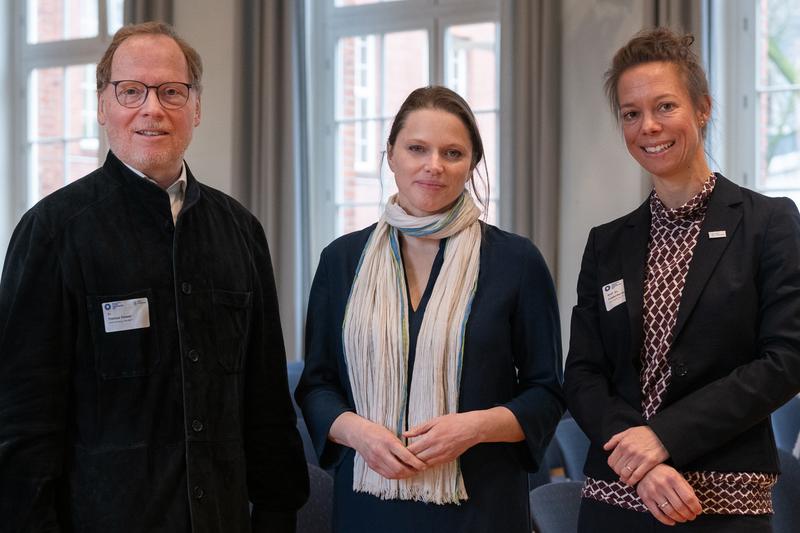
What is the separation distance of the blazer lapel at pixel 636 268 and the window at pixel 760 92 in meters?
3.71

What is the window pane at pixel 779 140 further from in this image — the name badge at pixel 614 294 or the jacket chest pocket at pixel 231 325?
the jacket chest pocket at pixel 231 325

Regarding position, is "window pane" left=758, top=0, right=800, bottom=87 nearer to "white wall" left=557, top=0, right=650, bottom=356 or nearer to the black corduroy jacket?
"white wall" left=557, top=0, right=650, bottom=356

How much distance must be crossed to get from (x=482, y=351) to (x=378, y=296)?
0.30m

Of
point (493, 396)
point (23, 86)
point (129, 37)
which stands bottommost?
point (493, 396)

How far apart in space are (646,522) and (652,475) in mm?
154

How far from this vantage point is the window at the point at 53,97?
25.4 ft

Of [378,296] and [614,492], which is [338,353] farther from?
[614,492]

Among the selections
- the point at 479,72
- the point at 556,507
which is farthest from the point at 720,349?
the point at 479,72

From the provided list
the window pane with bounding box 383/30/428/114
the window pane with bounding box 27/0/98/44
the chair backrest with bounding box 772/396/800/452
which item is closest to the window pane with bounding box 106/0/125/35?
the window pane with bounding box 27/0/98/44

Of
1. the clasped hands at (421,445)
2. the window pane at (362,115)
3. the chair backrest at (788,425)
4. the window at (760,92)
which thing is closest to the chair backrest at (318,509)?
the clasped hands at (421,445)

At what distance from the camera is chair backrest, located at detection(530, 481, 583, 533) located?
2693 mm

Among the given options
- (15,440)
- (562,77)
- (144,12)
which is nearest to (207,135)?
(144,12)

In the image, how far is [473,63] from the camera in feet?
21.1

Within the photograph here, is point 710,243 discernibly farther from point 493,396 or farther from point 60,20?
point 60,20
